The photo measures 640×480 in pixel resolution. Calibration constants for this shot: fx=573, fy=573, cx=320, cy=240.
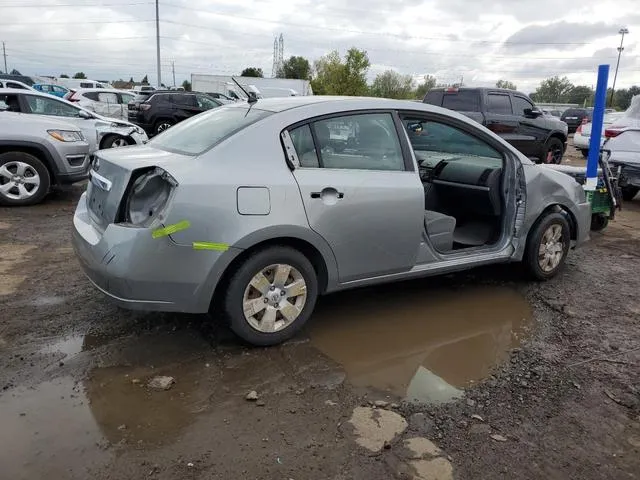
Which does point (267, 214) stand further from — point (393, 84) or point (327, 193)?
point (393, 84)

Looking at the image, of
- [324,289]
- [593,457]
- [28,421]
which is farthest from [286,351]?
[593,457]

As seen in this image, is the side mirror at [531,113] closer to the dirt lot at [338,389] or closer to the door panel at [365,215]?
the dirt lot at [338,389]

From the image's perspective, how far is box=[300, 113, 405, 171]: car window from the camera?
3.85 m

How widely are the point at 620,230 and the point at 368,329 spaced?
17.2 feet

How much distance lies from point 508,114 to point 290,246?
10.1m

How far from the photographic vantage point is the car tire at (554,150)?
13.2m

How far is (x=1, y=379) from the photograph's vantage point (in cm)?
329

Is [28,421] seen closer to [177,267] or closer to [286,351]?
[177,267]

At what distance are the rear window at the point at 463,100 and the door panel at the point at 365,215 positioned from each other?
8.78m

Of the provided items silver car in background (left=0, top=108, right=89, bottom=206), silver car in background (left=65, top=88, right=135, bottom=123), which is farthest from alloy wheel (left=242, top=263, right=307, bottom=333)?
silver car in background (left=65, top=88, right=135, bottom=123)

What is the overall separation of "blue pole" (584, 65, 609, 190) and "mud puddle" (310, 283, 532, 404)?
7.75 ft

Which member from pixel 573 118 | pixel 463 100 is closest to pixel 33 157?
pixel 463 100

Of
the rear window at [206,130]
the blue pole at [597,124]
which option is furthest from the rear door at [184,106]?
the rear window at [206,130]

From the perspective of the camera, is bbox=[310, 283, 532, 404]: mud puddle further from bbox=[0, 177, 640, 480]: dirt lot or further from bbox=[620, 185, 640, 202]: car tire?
bbox=[620, 185, 640, 202]: car tire
